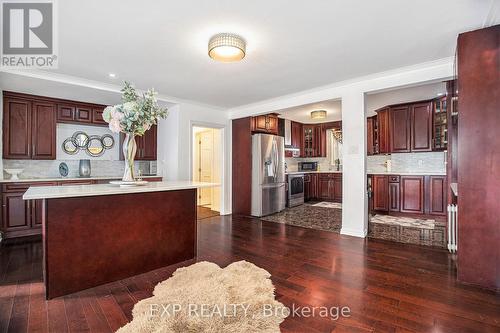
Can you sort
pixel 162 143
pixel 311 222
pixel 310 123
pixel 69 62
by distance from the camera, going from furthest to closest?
pixel 310 123 < pixel 162 143 < pixel 311 222 < pixel 69 62

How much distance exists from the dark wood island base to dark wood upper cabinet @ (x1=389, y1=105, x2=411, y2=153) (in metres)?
4.91

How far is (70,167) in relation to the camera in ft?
15.8

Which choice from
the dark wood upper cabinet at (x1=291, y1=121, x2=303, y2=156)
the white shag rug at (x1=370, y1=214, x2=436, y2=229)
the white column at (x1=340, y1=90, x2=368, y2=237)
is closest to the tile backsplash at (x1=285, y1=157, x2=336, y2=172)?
the dark wood upper cabinet at (x1=291, y1=121, x2=303, y2=156)

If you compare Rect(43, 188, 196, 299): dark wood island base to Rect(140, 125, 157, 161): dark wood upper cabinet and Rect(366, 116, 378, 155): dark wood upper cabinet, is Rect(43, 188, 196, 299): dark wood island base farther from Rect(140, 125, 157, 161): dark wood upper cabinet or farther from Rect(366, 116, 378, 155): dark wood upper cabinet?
Rect(366, 116, 378, 155): dark wood upper cabinet

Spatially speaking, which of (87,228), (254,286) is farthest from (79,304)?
(254,286)

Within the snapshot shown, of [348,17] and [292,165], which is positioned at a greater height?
[348,17]

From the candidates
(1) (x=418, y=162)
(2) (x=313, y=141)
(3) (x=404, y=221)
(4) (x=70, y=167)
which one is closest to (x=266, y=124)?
(2) (x=313, y=141)

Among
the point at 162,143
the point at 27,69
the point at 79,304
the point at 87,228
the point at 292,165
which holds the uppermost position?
the point at 27,69

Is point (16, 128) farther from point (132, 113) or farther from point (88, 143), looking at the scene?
point (132, 113)

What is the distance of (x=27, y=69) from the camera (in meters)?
3.26

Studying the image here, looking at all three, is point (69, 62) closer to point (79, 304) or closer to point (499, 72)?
point (79, 304)

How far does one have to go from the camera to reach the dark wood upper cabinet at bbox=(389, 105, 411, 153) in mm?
5551

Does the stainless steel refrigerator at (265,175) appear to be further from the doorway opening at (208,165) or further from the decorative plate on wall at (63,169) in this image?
the decorative plate on wall at (63,169)

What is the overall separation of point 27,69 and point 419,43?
482 centimetres
